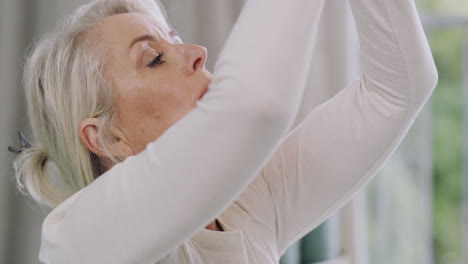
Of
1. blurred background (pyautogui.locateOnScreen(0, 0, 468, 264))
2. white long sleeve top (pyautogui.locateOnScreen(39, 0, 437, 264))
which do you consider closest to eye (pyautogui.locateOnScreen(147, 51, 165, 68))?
white long sleeve top (pyautogui.locateOnScreen(39, 0, 437, 264))

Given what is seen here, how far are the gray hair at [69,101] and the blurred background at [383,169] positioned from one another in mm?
324

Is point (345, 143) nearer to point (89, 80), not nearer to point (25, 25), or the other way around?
point (89, 80)

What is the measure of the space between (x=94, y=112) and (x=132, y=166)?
30 cm

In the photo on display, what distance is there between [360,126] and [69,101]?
527 millimetres

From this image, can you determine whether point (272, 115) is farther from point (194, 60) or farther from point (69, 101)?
point (69, 101)

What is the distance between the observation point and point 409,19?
0.90 meters

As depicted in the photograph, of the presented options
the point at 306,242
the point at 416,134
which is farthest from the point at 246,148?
the point at 416,134

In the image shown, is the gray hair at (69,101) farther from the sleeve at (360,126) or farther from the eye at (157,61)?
the sleeve at (360,126)

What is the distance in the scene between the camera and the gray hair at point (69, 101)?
1113mm

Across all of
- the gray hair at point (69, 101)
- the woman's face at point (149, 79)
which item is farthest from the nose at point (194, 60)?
the gray hair at point (69, 101)

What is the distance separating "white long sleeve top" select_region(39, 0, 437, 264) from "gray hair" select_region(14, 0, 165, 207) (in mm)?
209

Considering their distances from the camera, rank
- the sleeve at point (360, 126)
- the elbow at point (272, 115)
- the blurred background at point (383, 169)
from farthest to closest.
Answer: the blurred background at point (383, 169)
the sleeve at point (360, 126)
the elbow at point (272, 115)

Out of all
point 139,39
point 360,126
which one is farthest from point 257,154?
point 139,39

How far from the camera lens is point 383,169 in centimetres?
276
